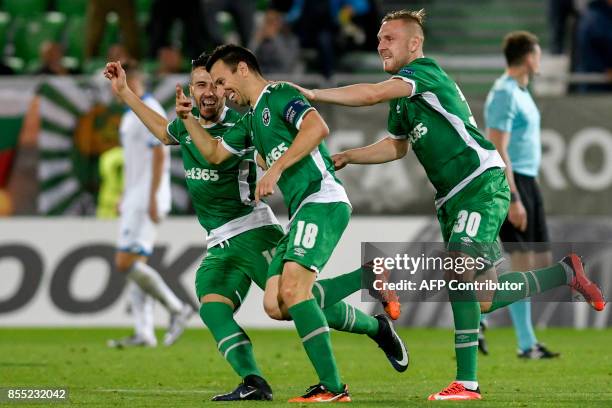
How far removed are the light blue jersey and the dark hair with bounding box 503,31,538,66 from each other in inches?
5.8

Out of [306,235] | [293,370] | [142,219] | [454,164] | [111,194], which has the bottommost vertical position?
[293,370]

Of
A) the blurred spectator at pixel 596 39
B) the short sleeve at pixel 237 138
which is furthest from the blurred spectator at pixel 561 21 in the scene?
the short sleeve at pixel 237 138

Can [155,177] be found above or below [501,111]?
below

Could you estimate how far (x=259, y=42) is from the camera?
17.2 m

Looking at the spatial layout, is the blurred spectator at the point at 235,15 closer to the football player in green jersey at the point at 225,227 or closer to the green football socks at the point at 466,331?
the football player in green jersey at the point at 225,227

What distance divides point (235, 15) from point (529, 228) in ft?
26.0

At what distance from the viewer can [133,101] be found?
8.56 m

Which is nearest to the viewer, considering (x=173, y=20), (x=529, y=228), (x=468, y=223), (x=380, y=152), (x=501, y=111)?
(x=468, y=223)

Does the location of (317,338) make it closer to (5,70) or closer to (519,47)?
(519,47)

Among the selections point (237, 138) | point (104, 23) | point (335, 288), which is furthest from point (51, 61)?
point (335, 288)

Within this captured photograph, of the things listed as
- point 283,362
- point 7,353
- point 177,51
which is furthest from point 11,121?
point 283,362

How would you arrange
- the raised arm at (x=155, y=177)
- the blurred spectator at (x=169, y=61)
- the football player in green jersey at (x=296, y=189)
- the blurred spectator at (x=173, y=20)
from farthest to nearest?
1. the blurred spectator at (x=173, y=20)
2. the blurred spectator at (x=169, y=61)
3. the raised arm at (x=155, y=177)
4. the football player in green jersey at (x=296, y=189)

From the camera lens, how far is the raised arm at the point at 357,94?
741 cm

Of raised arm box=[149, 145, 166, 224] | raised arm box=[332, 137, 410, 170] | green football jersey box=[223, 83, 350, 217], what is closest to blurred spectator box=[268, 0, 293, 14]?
raised arm box=[149, 145, 166, 224]
